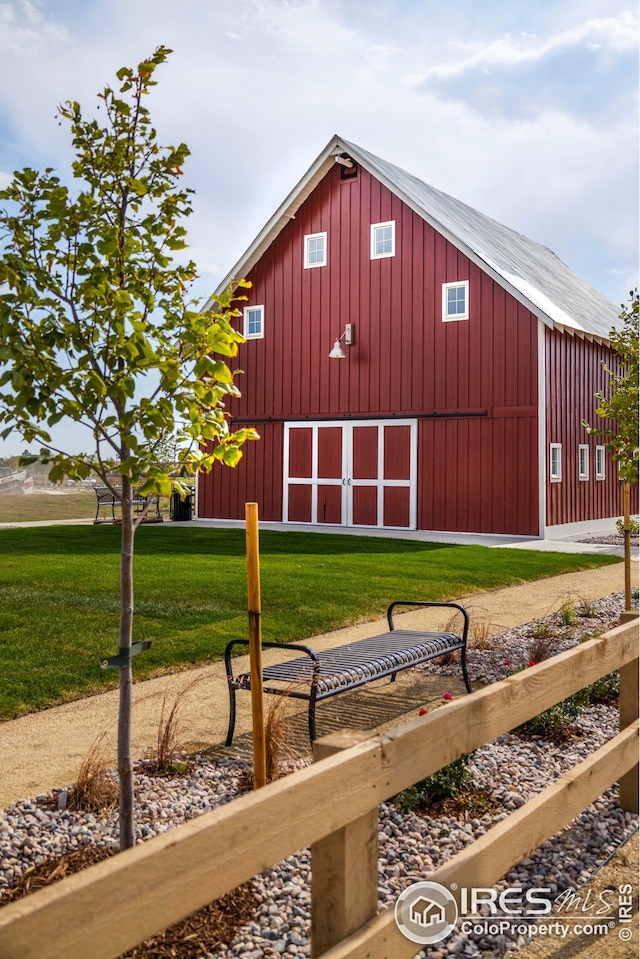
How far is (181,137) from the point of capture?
3398mm

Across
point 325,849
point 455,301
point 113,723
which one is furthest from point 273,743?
point 455,301

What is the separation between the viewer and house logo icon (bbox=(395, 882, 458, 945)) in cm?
228

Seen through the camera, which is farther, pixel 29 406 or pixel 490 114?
pixel 490 114

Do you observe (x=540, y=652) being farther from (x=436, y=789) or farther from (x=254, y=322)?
(x=254, y=322)

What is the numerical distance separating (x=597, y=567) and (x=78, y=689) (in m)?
9.22

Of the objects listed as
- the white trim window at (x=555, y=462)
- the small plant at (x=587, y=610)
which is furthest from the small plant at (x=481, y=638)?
the white trim window at (x=555, y=462)

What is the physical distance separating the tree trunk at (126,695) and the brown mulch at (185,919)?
25 cm

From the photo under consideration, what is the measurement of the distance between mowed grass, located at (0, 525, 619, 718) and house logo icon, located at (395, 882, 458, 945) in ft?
8.41

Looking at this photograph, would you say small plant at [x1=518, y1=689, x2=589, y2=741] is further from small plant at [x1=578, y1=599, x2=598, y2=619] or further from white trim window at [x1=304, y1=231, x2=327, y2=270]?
white trim window at [x1=304, y1=231, x2=327, y2=270]

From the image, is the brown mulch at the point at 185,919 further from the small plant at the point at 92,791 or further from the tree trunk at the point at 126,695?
the small plant at the point at 92,791

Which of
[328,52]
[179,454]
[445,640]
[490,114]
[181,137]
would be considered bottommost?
[445,640]

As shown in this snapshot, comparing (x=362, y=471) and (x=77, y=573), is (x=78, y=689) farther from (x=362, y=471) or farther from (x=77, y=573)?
(x=362, y=471)

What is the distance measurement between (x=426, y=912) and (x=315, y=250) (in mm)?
18938

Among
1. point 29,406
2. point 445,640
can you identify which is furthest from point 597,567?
point 29,406
